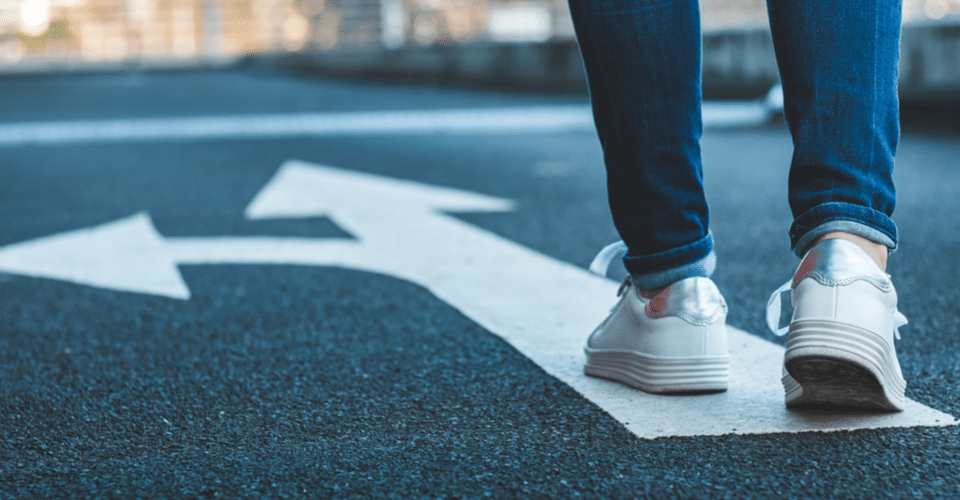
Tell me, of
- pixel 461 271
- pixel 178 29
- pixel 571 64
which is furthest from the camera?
pixel 178 29

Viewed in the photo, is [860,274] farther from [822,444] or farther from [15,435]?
[15,435]

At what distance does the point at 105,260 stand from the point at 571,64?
340 inches

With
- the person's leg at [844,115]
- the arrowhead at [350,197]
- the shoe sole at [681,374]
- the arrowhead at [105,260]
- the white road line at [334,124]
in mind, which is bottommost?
the white road line at [334,124]

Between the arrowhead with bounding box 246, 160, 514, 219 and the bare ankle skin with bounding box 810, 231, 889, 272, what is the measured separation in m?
2.12

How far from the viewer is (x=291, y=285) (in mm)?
2338

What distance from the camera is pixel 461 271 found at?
240cm

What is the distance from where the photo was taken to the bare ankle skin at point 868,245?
1.27 m

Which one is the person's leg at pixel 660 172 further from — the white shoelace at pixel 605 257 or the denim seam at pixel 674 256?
the white shoelace at pixel 605 257

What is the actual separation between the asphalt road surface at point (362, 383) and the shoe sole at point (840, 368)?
0.21 feet

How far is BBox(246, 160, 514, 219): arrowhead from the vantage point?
135 inches

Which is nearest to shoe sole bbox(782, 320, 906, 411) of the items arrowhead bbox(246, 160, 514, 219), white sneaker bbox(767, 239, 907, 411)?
white sneaker bbox(767, 239, 907, 411)

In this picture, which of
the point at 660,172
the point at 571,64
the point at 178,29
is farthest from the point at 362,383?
the point at 178,29

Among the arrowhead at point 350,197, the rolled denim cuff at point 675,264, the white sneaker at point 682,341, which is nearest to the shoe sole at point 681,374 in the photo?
the white sneaker at point 682,341

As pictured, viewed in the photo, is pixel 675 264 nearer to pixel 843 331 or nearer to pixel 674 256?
pixel 674 256
